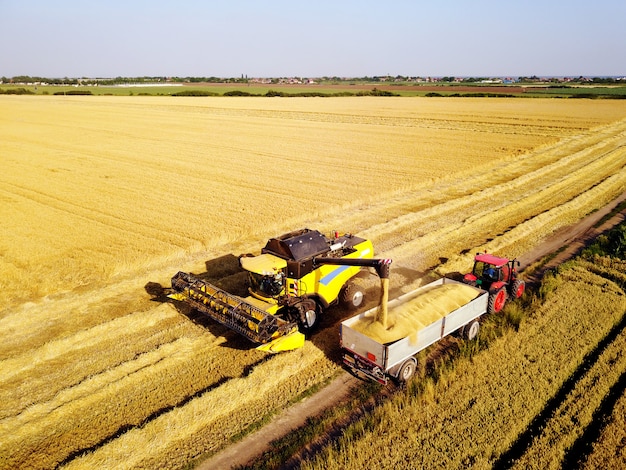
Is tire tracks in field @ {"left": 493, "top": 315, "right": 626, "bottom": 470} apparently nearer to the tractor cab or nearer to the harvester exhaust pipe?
the tractor cab

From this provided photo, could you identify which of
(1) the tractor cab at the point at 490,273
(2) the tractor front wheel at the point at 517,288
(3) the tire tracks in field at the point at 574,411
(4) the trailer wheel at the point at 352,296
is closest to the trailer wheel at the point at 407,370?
(3) the tire tracks in field at the point at 574,411

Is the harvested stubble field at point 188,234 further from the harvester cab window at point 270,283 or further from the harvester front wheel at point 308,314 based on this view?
the harvester cab window at point 270,283

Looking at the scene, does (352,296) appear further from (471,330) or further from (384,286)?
(471,330)

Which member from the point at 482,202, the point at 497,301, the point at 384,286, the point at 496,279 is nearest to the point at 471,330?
the point at 497,301

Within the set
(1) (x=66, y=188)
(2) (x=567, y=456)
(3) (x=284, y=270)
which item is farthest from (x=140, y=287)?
(1) (x=66, y=188)

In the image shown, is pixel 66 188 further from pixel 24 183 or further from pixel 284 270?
pixel 284 270

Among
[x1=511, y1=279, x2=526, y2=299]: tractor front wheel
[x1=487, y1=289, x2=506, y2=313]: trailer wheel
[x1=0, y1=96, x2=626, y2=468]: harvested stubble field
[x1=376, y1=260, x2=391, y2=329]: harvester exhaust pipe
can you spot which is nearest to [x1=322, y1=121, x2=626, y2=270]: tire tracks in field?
[x1=0, y1=96, x2=626, y2=468]: harvested stubble field
